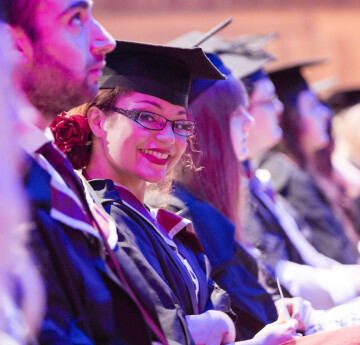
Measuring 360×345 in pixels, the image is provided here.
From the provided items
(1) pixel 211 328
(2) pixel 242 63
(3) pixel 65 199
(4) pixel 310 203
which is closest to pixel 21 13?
(3) pixel 65 199

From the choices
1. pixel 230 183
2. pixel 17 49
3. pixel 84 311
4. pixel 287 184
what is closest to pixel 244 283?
pixel 230 183

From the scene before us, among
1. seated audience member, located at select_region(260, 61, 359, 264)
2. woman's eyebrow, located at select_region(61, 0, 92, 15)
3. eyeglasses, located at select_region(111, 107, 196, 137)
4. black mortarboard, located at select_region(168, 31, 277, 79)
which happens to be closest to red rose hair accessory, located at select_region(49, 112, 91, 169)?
eyeglasses, located at select_region(111, 107, 196, 137)

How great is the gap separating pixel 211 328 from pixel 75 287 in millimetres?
539

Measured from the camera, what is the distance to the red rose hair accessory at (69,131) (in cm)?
182

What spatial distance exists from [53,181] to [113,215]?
40 centimetres

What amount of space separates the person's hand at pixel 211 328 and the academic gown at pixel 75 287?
310 millimetres

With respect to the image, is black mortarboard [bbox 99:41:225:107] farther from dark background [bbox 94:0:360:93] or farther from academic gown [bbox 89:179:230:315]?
dark background [bbox 94:0:360:93]

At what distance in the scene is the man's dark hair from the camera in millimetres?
1219

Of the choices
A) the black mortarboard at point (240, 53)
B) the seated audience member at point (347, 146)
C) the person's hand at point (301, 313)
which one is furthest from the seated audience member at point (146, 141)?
the seated audience member at point (347, 146)

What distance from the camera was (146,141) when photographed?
181 centimetres

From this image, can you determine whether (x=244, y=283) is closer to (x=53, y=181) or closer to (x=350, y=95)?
(x=53, y=181)

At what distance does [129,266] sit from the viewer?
145 cm

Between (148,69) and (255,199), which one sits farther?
(255,199)

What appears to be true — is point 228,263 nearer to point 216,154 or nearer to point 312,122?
point 216,154
